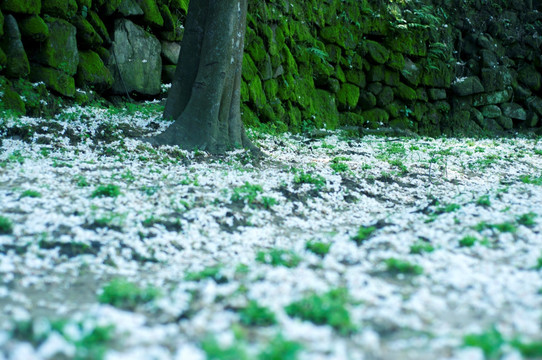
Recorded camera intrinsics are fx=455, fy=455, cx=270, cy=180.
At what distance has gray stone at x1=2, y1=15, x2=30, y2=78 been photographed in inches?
338

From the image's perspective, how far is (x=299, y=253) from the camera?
187 inches

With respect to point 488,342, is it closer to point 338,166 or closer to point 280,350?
point 280,350

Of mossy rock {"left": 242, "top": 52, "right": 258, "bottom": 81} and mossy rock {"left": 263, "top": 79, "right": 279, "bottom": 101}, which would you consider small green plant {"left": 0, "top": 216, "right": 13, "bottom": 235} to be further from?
mossy rock {"left": 263, "top": 79, "right": 279, "bottom": 101}

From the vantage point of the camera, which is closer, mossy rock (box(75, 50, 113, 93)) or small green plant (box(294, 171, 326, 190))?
small green plant (box(294, 171, 326, 190))

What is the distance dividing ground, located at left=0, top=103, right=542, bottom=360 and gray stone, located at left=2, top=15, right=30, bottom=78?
112cm

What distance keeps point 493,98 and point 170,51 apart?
47.5ft

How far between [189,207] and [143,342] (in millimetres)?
3218

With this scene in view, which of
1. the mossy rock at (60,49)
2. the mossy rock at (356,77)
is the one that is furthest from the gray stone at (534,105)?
the mossy rock at (60,49)

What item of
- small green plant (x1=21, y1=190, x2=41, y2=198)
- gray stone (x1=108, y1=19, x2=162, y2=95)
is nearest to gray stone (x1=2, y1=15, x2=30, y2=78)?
gray stone (x1=108, y1=19, x2=162, y2=95)

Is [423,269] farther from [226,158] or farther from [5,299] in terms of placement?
Answer: [226,158]

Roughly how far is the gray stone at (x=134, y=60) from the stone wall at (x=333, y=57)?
25 mm

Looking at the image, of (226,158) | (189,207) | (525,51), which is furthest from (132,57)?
(525,51)

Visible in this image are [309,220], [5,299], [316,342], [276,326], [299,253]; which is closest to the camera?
[316,342]

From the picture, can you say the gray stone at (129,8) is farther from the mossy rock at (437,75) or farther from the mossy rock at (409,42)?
the mossy rock at (437,75)
